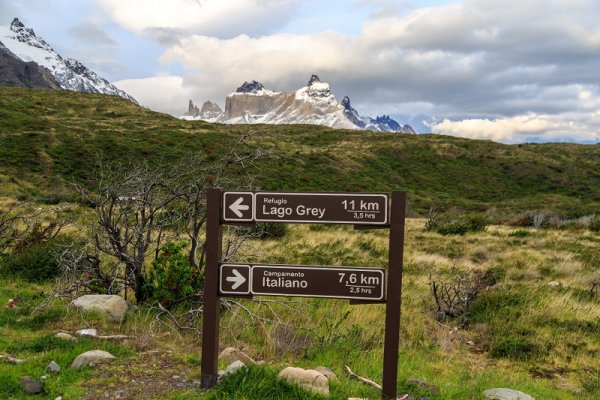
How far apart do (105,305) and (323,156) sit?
173ft

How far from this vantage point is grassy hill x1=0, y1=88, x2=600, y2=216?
1620 inches

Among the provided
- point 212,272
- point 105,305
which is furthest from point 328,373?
point 105,305

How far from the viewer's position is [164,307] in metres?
6.38

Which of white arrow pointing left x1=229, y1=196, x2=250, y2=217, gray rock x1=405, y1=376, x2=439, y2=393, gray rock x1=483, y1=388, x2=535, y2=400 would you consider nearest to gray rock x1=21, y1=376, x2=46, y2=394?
white arrow pointing left x1=229, y1=196, x2=250, y2=217

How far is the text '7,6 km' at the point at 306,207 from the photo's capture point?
4059 millimetres

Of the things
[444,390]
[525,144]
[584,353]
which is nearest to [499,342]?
[584,353]

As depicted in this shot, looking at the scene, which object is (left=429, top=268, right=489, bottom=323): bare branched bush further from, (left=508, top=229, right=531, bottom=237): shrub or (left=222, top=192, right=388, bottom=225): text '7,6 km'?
(left=508, top=229, right=531, bottom=237): shrub

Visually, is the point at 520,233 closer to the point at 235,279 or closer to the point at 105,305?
the point at 105,305

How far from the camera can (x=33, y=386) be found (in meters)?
4.02

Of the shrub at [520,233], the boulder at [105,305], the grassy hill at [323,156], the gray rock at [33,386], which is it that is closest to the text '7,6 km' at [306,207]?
the gray rock at [33,386]

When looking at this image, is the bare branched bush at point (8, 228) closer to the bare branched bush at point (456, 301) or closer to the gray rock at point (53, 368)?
the gray rock at point (53, 368)

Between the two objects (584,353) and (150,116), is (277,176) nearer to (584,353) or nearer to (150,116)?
(150,116)

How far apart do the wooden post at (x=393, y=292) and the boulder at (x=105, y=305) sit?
142 inches

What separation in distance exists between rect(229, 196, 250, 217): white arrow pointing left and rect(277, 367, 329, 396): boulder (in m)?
1.45
